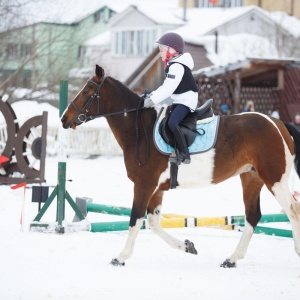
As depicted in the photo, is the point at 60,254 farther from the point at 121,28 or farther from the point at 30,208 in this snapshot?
the point at 121,28

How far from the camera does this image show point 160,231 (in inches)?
318

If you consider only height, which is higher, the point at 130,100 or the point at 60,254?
the point at 130,100

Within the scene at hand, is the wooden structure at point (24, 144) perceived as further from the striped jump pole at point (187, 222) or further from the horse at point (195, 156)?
the horse at point (195, 156)

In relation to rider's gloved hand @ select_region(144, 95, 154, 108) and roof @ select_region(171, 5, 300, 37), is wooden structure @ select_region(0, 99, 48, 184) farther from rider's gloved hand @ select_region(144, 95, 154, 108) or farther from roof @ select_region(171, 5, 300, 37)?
roof @ select_region(171, 5, 300, 37)

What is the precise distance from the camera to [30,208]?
1148cm

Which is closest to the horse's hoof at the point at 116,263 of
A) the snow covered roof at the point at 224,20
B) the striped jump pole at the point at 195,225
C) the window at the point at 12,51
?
the striped jump pole at the point at 195,225

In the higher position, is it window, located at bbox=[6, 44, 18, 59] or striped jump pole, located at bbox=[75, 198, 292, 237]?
window, located at bbox=[6, 44, 18, 59]

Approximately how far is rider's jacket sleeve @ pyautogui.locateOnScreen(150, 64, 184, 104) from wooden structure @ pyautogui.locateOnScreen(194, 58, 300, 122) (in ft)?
61.3

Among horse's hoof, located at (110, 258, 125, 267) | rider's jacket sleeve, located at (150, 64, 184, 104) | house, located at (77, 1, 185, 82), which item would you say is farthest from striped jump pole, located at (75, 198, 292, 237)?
house, located at (77, 1, 185, 82)

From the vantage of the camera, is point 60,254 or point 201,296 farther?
point 60,254

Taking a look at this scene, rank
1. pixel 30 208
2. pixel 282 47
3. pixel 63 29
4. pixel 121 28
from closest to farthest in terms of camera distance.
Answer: pixel 30 208, pixel 63 29, pixel 282 47, pixel 121 28

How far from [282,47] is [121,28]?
14613mm

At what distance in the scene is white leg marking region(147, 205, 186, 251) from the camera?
26.4 ft

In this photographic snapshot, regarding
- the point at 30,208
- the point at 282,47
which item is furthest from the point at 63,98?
the point at 282,47
